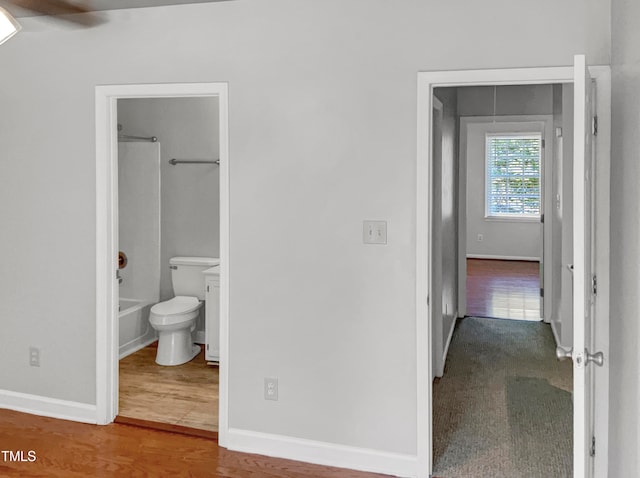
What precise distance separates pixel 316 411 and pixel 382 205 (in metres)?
1.13

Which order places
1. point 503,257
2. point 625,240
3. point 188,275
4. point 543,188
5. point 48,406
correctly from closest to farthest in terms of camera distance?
point 625,240 < point 48,406 < point 188,275 < point 543,188 < point 503,257

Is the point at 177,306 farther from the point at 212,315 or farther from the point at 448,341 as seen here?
the point at 448,341

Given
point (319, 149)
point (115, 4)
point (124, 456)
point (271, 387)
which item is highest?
point (115, 4)

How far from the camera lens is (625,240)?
216 cm

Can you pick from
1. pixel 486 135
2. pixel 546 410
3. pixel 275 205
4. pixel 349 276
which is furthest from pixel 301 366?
pixel 486 135

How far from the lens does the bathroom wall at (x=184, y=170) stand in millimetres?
4918

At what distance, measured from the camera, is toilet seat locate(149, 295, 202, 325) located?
439cm

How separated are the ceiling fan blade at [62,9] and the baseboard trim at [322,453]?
2.43m

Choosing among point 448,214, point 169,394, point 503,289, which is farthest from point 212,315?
point 503,289

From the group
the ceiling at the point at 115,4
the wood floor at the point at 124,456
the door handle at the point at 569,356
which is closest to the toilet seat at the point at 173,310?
the wood floor at the point at 124,456

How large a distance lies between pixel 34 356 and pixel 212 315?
130cm

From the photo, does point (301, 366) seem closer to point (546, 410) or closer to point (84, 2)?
point (546, 410)

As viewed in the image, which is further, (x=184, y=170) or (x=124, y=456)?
(x=184, y=170)

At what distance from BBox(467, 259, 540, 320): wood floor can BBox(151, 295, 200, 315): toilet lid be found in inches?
127
